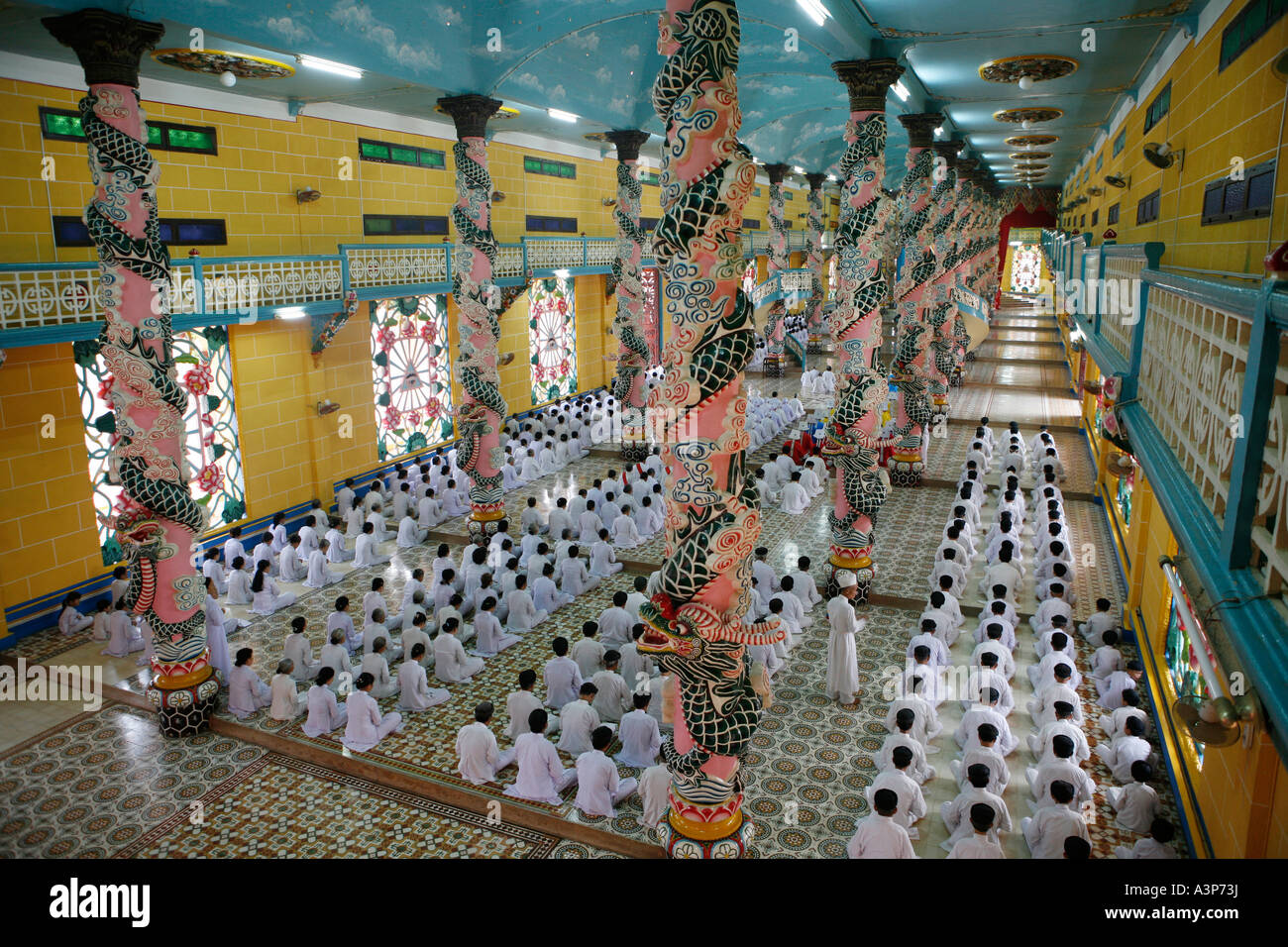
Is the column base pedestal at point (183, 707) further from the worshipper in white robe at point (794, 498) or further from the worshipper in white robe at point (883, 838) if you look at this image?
the worshipper in white robe at point (794, 498)

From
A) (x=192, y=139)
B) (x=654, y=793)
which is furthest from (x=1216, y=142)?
(x=192, y=139)

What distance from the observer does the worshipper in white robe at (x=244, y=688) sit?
796 centimetres

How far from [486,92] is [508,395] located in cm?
886

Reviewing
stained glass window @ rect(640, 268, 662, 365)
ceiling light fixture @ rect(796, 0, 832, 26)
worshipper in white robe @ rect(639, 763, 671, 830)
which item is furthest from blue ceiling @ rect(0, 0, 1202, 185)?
stained glass window @ rect(640, 268, 662, 365)

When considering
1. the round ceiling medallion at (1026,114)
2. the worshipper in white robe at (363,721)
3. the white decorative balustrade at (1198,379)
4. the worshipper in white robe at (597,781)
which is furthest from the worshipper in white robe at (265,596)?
the round ceiling medallion at (1026,114)

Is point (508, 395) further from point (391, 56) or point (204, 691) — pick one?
point (204, 691)

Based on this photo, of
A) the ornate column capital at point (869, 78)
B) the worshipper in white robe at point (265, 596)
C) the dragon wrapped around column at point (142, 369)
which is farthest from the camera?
the worshipper in white robe at point (265, 596)

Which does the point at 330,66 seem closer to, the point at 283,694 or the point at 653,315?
the point at 283,694

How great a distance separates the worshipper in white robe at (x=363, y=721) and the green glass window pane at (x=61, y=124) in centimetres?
757

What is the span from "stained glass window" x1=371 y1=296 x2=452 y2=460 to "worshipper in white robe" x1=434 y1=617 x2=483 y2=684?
25.5ft

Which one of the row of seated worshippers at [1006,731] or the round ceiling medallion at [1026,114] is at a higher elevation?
the round ceiling medallion at [1026,114]

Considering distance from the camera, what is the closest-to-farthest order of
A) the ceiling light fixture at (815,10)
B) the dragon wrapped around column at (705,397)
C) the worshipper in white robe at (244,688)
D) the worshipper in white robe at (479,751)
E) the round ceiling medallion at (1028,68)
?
the dragon wrapped around column at (705,397) → the worshipper in white robe at (479,751) → the worshipper in white robe at (244,688) → the ceiling light fixture at (815,10) → the round ceiling medallion at (1028,68)

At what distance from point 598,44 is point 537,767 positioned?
12.1m

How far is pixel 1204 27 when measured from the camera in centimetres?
844
